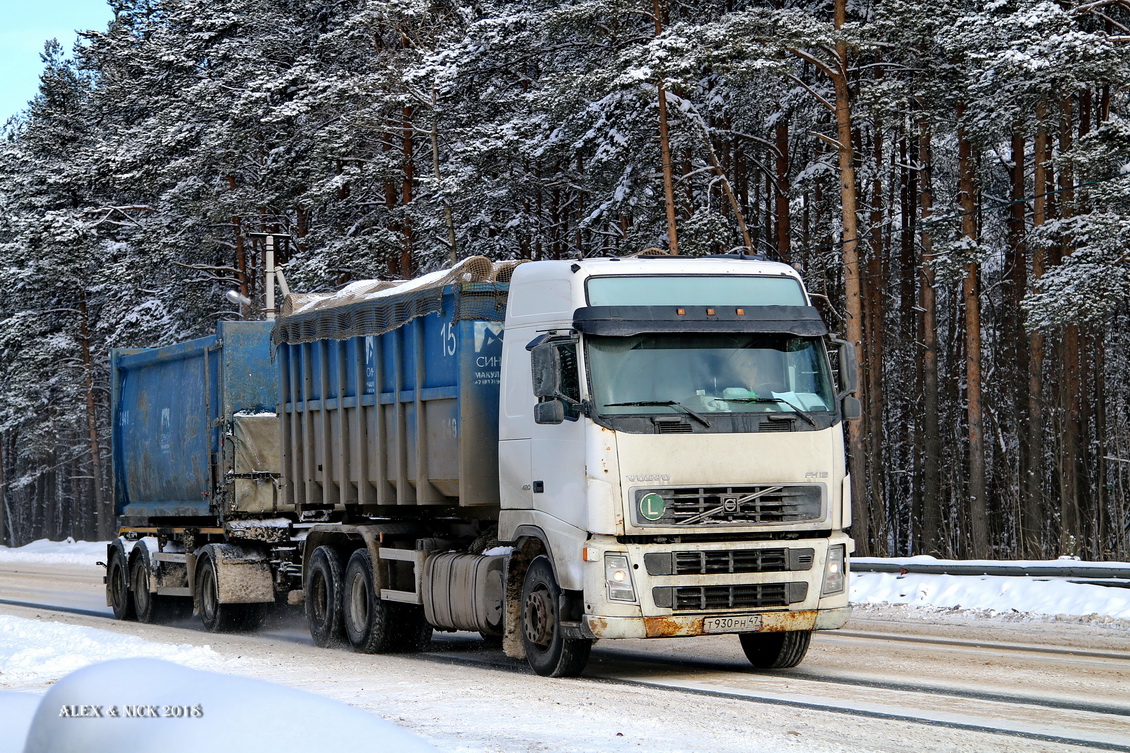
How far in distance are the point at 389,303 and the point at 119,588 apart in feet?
29.4

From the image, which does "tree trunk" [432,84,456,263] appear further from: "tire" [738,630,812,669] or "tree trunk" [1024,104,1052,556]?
"tire" [738,630,812,669]

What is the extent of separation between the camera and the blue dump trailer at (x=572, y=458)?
10188mm

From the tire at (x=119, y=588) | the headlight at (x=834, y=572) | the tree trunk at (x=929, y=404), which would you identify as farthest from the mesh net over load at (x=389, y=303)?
the tree trunk at (x=929, y=404)

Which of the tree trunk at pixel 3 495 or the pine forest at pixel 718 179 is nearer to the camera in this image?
the pine forest at pixel 718 179

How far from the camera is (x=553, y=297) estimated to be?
36.2ft

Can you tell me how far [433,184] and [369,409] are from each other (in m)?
20.9

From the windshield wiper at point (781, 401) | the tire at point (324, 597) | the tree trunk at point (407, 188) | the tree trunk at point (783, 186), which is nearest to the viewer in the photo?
the windshield wiper at point (781, 401)

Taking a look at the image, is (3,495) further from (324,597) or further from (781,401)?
(781,401)

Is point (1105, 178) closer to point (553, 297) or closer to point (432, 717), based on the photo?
point (553, 297)

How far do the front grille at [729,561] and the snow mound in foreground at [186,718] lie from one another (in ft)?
21.4

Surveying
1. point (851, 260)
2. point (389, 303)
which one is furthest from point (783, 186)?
point (389, 303)

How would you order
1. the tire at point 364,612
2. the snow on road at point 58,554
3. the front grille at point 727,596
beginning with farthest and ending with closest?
the snow on road at point 58,554, the tire at point 364,612, the front grille at point 727,596

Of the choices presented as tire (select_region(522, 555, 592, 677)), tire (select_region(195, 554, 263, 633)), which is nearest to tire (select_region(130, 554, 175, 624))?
tire (select_region(195, 554, 263, 633))

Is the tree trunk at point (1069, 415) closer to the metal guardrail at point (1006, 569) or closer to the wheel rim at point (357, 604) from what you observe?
the metal guardrail at point (1006, 569)
